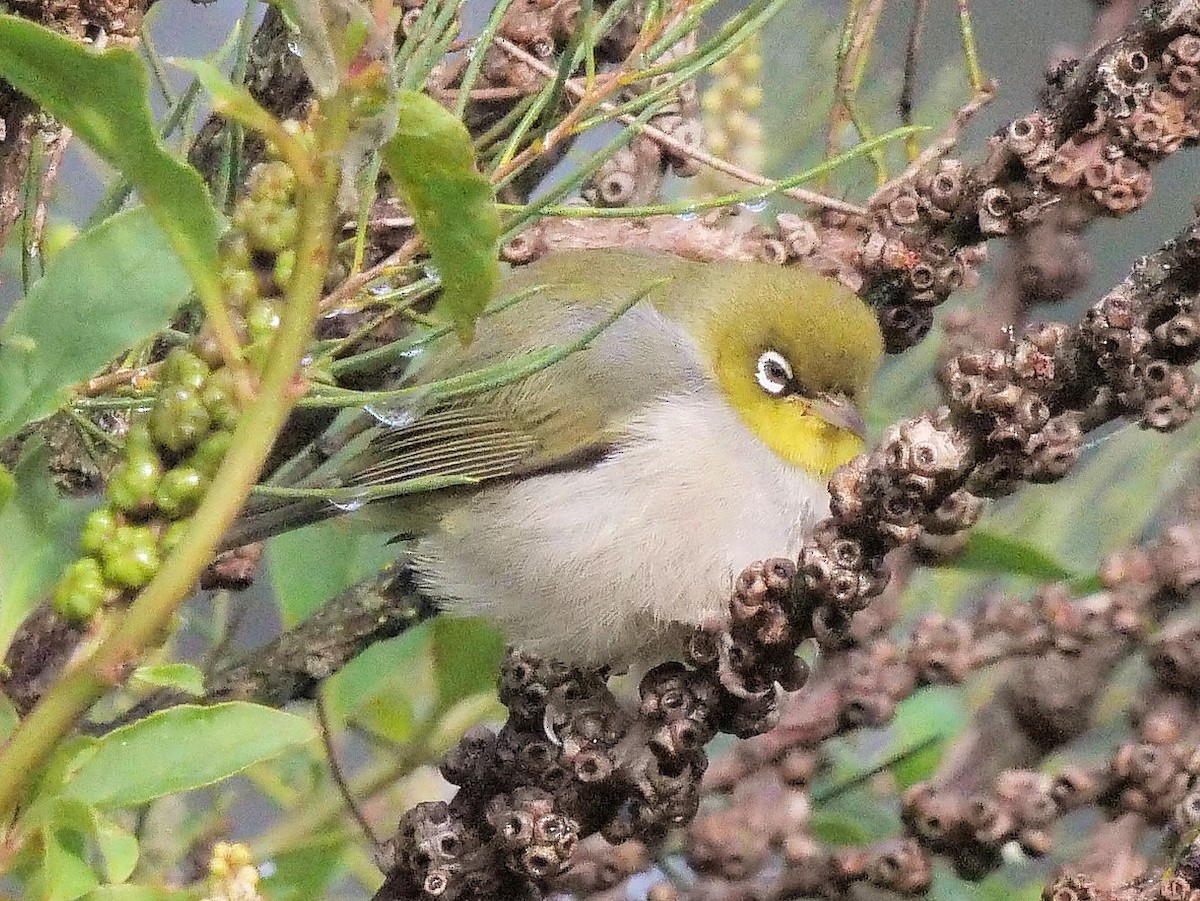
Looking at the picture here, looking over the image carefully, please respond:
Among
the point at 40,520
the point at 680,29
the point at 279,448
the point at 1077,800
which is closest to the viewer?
the point at 40,520

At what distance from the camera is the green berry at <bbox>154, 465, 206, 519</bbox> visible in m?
0.47

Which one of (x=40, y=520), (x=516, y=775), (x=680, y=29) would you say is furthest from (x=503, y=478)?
(x=40, y=520)

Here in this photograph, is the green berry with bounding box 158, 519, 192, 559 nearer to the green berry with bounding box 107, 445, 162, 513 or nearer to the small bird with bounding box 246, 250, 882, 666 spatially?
the green berry with bounding box 107, 445, 162, 513

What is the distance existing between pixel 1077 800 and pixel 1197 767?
11cm

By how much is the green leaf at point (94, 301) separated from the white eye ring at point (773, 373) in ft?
3.30

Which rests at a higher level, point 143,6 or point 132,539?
point 143,6

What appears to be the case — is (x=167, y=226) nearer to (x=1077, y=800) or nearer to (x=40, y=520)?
(x=40, y=520)

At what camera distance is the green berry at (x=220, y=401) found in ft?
1.56

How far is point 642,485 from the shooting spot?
1317 mm

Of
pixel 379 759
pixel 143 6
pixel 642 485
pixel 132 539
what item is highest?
pixel 143 6

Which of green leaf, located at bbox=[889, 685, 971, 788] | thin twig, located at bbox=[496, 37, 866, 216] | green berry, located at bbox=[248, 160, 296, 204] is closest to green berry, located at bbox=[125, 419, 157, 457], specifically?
green berry, located at bbox=[248, 160, 296, 204]

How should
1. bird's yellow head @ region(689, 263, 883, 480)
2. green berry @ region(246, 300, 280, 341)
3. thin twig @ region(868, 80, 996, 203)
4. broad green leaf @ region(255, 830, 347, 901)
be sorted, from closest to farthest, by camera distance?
green berry @ region(246, 300, 280, 341) < thin twig @ region(868, 80, 996, 203) < broad green leaf @ region(255, 830, 347, 901) < bird's yellow head @ region(689, 263, 883, 480)

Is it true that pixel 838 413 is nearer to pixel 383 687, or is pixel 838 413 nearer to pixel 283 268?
pixel 383 687

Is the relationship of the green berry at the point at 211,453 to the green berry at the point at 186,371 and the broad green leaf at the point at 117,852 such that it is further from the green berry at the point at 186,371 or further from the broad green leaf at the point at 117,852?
the broad green leaf at the point at 117,852
